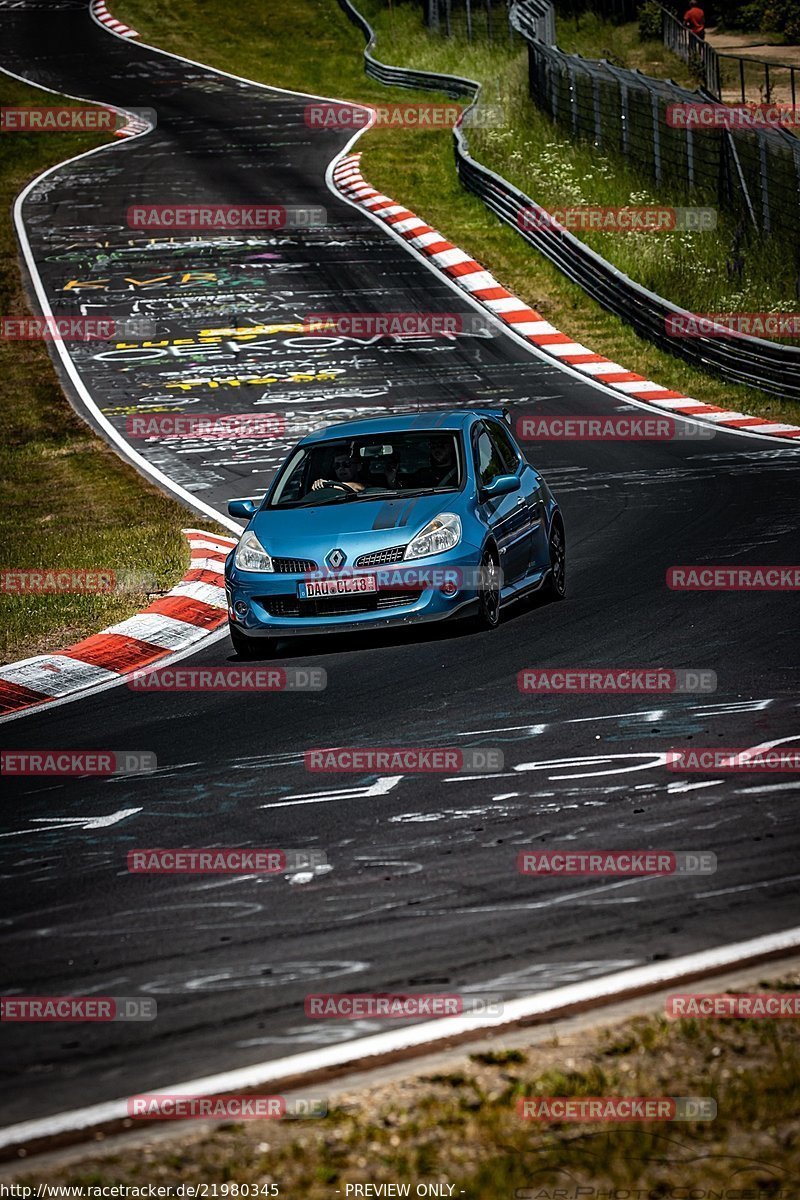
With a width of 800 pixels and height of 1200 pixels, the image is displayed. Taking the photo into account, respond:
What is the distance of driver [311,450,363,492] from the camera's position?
12336mm

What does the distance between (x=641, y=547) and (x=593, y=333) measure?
40.6 ft

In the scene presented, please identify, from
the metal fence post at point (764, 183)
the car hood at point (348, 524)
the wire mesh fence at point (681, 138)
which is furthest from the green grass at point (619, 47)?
the car hood at point (348, 524)

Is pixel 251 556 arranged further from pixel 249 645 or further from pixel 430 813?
pixel 430 813

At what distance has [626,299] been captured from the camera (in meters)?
26.0

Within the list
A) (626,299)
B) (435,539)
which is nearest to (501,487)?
(435,539)

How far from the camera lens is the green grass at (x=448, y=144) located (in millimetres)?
25609

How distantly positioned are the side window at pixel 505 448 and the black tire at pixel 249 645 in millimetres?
2441

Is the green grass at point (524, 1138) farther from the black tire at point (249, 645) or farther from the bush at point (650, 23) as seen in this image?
the bush at point (650, 23)

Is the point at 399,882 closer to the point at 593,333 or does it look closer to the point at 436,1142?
the point at 436,1142

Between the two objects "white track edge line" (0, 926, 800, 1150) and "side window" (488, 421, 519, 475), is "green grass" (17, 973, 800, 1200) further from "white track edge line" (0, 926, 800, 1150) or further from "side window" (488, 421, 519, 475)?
"side window" (488, 421, 519, 475)

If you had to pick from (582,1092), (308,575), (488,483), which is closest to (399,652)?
(308,575)

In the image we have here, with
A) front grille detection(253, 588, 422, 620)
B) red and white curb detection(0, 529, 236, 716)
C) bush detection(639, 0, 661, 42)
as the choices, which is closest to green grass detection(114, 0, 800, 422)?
bush detection(639, 0, 661, 42)

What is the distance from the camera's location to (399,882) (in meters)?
6.52

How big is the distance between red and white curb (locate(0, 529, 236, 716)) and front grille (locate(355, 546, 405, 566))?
179cm
